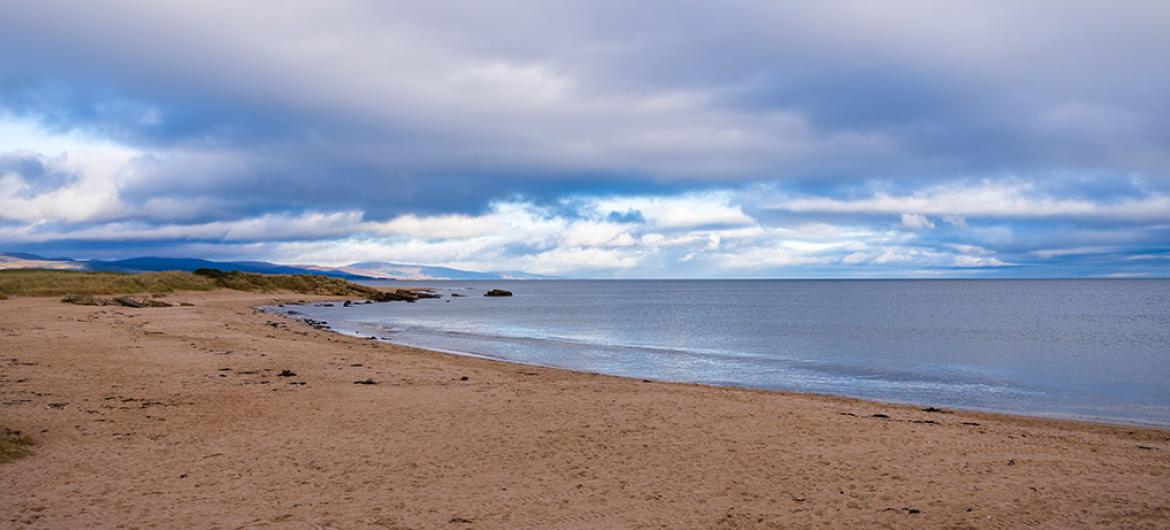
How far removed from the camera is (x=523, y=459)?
34.4ft

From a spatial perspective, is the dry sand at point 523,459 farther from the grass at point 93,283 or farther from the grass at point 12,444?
the grass at point 93,283

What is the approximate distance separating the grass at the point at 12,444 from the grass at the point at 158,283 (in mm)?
47535

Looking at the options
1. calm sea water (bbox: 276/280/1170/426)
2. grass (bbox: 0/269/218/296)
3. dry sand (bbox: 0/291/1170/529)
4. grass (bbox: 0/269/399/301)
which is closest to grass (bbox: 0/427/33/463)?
dry sand (bbox: 0/291/1170/529)

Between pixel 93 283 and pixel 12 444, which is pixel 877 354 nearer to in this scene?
pixel 12 444

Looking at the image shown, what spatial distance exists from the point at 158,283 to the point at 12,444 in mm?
67417

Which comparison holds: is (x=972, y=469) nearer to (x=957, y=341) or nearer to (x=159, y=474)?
(x=159, y=474)

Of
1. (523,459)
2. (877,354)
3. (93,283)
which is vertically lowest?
(877,354)

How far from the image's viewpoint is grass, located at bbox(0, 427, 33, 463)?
949 centimetres

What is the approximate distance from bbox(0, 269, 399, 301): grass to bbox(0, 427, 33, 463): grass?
47.5 m

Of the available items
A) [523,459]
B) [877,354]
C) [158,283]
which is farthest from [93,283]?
[523,459]

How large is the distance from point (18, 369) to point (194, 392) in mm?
5389

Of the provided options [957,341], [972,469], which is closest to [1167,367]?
[957,341]

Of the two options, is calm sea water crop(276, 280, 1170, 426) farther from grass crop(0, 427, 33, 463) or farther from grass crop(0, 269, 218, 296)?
grass crop(0, 269, 218, 296)

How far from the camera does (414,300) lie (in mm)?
102062
